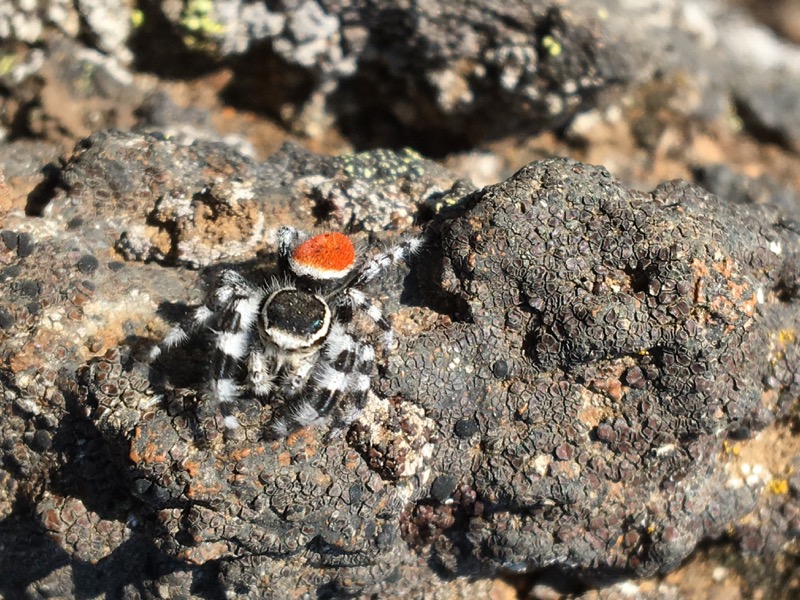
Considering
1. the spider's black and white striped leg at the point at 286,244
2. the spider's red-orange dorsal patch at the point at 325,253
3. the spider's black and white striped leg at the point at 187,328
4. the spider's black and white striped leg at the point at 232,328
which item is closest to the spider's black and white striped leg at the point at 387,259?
the spider's red-orange dorsal patch at the point at 325,253

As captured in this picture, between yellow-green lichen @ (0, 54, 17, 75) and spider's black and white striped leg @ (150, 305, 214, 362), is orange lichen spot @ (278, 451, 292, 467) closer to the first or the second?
spider's black and white striped leg @ (150, 305, 214, 362)

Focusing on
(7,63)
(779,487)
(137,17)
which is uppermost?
(137,17)

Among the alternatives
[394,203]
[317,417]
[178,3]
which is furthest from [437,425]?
[178,3]

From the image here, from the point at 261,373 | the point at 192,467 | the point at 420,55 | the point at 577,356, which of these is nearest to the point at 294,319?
the point at 261,373

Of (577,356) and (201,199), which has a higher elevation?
(577,356)

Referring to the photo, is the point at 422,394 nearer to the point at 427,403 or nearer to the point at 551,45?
the point at 427,403

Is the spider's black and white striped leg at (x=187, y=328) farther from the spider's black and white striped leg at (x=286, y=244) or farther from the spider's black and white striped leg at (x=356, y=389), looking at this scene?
the spider's black and white striped leg at (x=356, y=389)

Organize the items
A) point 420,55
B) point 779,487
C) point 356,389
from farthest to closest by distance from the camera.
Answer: point 420,55 → point 779,487 → point 356,389
